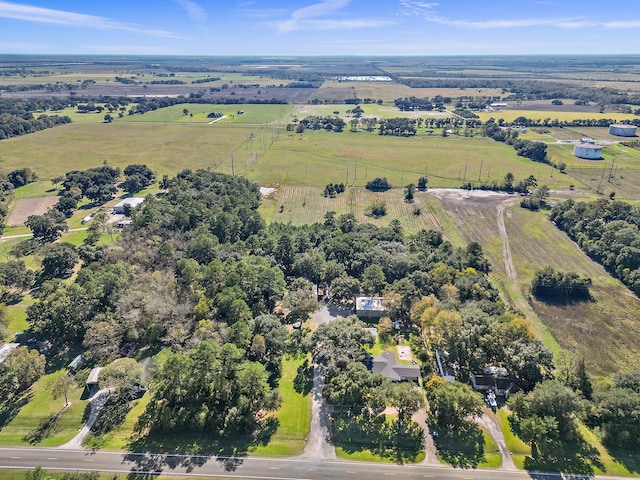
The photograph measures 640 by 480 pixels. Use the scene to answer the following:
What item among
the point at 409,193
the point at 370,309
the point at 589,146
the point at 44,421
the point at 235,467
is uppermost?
the point at 589,146

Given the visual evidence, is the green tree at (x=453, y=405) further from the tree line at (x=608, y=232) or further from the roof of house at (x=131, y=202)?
the roof of house at (x=131, y=202)

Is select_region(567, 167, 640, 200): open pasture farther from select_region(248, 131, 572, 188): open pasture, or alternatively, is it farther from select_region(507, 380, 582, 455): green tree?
select_region(507, 380, 582, 455): green tree

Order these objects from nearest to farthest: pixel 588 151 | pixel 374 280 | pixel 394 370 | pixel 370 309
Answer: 1. pixel 394 370
2. pixel 370 309
3. pixel 374 280
4. pixel 588 151

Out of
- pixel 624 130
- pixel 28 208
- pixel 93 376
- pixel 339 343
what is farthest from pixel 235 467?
pixel 624 130

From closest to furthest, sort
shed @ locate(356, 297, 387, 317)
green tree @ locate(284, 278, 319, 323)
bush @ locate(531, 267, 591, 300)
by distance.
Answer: green tree @ locate(284, 278, 319, 323) → shed @ locate(356, 297, 387, 317) → bush @ locate(531, 267, 591, 300)

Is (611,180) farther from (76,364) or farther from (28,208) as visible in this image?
(28,208)

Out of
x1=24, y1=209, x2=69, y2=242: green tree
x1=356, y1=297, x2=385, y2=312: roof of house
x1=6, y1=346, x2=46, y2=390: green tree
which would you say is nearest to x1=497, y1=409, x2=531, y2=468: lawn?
x1=356, y1=297, x2=385, y2=312: roof of house
